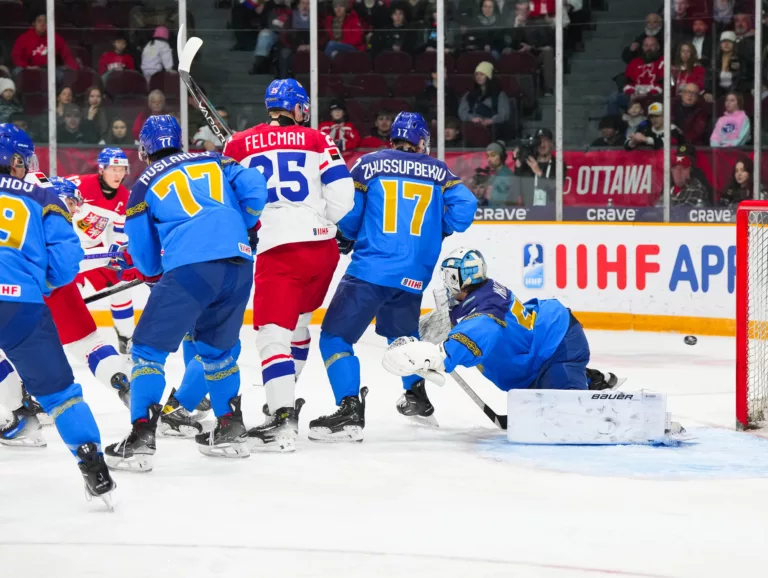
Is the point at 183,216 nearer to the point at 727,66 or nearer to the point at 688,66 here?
the point at 688,66

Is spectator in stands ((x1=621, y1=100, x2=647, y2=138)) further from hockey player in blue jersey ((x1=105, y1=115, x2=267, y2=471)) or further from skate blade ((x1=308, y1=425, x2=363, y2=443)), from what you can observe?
hockey player in blue jersey ((x1=105, y1=115, x2=267, y2=471))

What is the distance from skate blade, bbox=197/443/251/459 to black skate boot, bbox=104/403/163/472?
326 mm

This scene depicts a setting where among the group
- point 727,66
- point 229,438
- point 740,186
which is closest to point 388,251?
point 229,438

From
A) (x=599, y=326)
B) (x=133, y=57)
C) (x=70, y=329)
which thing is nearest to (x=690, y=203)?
(x=599, y=326)

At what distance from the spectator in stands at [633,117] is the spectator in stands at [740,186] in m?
0.80

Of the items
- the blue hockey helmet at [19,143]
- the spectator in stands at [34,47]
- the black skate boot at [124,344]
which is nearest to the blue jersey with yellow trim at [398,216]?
the blue hockey helmet at [19,143]

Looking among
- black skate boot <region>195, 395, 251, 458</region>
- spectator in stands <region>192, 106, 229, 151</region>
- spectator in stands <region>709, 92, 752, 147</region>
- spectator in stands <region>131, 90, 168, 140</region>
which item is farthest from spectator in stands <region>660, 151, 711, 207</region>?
black skate boot <region>195, 395, 251, 458</region>

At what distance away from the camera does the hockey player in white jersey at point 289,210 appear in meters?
4.56

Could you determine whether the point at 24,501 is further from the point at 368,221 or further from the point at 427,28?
the point at 427,28

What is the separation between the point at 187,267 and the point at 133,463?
68 cm

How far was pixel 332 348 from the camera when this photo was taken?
15.4ft

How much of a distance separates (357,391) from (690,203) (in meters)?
4.95

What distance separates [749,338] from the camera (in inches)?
202

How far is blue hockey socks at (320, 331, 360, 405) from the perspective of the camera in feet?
15.3
